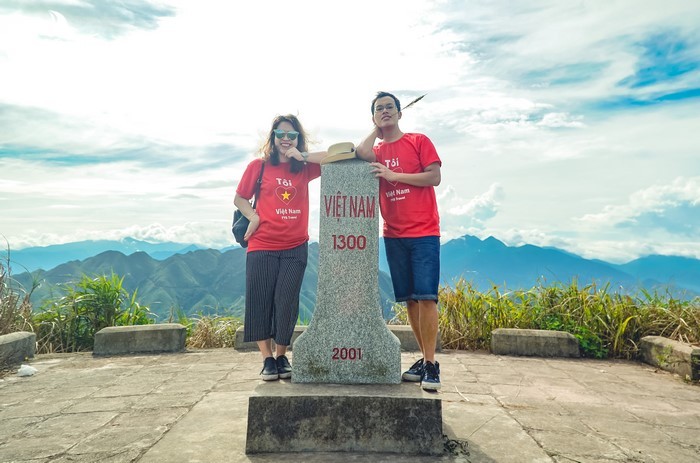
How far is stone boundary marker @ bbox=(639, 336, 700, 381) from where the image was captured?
4512 mm

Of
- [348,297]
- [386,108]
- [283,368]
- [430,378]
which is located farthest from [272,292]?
[386,108]

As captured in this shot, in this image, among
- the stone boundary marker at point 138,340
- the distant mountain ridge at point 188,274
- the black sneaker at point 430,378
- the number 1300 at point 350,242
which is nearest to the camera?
the black sneaker at point 430,378

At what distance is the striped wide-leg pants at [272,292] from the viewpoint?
350cm

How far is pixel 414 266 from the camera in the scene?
10.7 feet

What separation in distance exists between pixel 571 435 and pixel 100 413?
10.3 feet

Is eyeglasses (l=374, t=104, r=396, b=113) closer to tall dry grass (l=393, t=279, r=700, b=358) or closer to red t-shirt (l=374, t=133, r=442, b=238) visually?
red t-shirt (l=374, t=133, r=442, b=238)

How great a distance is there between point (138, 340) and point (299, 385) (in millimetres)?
3558

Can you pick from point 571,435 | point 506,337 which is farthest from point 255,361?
point 571,435

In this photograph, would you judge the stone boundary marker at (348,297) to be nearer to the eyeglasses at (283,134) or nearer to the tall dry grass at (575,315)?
the eyeglasses at (283,134)

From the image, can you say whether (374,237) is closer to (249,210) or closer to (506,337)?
(249,210)

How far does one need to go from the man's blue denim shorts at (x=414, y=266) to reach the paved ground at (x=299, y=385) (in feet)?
2.01

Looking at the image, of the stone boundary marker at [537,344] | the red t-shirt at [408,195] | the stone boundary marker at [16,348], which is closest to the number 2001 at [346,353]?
the red t-shirt at [408,195]

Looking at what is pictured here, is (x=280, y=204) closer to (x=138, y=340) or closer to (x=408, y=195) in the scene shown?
(x=408, y=195)

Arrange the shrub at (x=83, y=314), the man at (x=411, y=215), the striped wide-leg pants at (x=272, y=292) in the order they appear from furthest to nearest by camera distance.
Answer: the shrub at (x=83, y=314) → the striped wide-leg pants at (x=272, y=292) → the man at (x=411, y=215)
